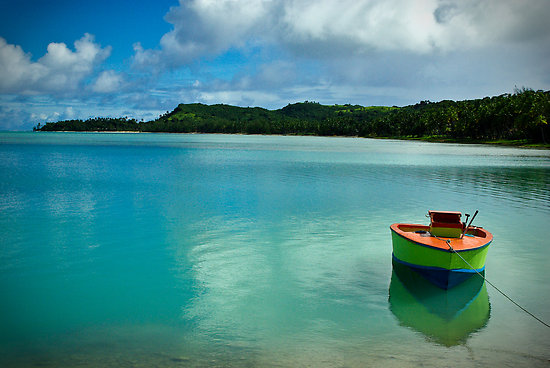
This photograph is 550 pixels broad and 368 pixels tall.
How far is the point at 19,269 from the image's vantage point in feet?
48.1

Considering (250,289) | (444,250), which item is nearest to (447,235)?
(444,250)

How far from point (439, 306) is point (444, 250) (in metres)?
1.64

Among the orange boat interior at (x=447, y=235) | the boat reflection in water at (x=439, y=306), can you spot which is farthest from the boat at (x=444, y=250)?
the boat reflection in water at (x=439, y=306)

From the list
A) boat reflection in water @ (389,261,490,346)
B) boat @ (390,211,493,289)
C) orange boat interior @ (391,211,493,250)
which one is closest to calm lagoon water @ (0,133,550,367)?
boat reflection in water @ (389,261,490,346)

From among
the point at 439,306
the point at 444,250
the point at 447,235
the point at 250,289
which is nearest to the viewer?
the point at 444,250

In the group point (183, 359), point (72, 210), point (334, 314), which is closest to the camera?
point (183, 359)

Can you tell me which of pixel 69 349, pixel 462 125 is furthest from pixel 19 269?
pixel 462 125

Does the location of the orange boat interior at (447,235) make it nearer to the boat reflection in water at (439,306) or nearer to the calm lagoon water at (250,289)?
the boat reflection in water at (439,306)

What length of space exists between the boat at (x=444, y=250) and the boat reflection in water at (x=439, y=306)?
361 millimetres

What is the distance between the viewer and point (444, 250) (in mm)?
11750

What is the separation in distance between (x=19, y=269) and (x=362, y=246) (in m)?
13.2

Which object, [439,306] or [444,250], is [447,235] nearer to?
[444,250]

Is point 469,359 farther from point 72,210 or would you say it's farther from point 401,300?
point 72,210

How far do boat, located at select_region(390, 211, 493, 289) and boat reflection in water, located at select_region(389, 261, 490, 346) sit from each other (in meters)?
0.36
